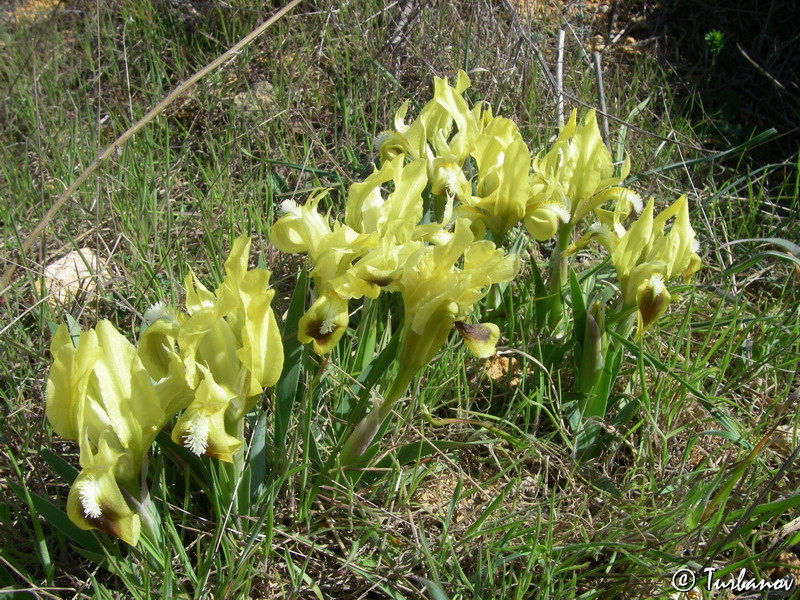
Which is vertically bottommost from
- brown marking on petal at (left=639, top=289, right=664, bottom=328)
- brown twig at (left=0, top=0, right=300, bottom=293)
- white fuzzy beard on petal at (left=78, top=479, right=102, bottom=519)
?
brown marking on petal at (left=639, top=289, right=664, bottom=328)

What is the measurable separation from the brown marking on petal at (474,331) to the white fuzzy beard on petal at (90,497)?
0.71 m

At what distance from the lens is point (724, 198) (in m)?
2.71

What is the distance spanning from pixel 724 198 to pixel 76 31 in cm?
294

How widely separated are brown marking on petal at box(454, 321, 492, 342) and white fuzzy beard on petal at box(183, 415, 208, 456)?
1.75 feet

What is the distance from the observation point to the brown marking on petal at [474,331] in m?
1.39

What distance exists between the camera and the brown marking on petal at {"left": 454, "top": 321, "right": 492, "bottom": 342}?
139 cm

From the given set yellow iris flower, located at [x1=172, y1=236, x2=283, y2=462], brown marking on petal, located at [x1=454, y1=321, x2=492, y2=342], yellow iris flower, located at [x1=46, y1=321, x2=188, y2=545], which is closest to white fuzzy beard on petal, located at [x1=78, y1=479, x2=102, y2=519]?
yellow iris flower, located at [x1=46, y1=321, x2=188, y2=545]

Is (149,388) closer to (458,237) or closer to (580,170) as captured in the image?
(458,237)

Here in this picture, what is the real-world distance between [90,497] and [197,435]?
177 millimetres

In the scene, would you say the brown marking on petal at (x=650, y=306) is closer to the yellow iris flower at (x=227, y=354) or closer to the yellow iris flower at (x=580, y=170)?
the yellow iris flower at (x=580, y=170)

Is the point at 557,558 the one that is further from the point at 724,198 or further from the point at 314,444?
the point at 724,198

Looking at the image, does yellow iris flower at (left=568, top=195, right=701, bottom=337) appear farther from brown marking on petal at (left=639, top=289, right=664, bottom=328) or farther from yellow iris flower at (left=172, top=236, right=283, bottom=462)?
yellow iris flower at (left=172, top=236, right=283, bottom=462)

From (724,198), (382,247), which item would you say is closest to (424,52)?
(724,198)

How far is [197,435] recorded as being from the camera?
1.09 m
